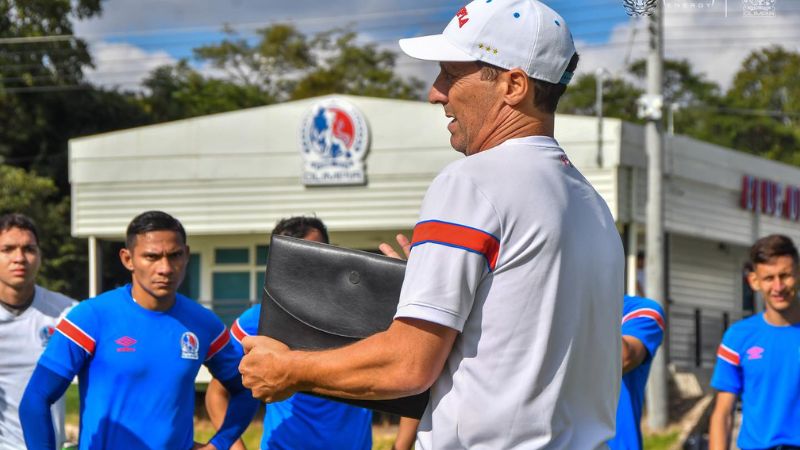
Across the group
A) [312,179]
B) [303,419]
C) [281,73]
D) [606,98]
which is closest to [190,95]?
[281,73]

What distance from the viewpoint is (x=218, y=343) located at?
644 cm

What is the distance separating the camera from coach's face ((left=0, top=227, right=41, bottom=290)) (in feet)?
24.5

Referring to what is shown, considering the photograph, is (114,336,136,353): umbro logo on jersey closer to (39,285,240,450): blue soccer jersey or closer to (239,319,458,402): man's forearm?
(39,285,240,450): blue soccer jersey

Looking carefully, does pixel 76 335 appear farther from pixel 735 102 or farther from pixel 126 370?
pixel 735 102

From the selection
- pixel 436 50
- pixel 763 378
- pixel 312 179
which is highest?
pixel 312 179

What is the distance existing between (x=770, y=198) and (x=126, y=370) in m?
26.5

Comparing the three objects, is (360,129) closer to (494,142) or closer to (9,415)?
(9,415)

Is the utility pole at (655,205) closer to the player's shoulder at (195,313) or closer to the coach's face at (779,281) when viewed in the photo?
the coach's face at (779,281)

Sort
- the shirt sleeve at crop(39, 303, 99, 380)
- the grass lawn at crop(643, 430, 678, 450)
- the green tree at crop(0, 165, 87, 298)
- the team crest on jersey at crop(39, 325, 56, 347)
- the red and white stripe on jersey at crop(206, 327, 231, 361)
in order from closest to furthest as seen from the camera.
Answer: the shirt sleeve at crop(39, 303, 99, 380), the red and white stripe on jersey at crop(206, 327, 231, 361), the team crest on jersey at crop(39, 325, 56, 347), the grass lawn at crop(643, 430, 678, 450), the green tree at crop(0, 165, 87, 298)

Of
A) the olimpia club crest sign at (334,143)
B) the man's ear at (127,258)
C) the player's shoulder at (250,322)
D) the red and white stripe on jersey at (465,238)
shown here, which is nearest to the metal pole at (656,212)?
the olimpia club crest sign at (334,143)

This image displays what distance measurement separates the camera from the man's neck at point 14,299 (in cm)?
750

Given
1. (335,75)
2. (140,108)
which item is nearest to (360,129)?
(140,108)

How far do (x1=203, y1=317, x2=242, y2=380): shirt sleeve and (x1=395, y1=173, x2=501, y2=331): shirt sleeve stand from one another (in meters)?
3.72

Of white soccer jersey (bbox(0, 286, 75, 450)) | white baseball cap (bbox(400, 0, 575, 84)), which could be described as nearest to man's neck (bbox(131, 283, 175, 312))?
white soccer jersey (bbox(0, 286, 75, 450))
